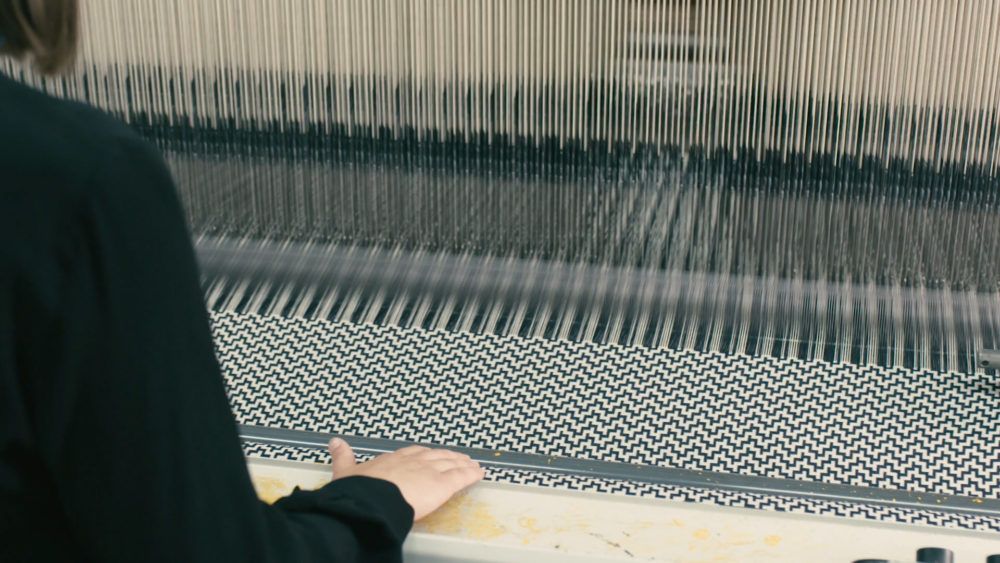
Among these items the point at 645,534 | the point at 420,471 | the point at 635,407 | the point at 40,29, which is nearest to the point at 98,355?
the point at 40,29

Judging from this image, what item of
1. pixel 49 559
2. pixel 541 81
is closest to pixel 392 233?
pixel 541 81

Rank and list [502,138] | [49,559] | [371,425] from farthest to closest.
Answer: [502,138] < [371,425] < [49,559]

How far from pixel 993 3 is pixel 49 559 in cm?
148

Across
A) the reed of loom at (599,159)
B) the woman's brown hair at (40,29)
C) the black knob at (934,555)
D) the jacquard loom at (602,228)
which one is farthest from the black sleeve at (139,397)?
the reed of loom at (599,159)

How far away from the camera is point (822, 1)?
1629mm

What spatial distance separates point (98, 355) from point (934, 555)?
3.04 feet

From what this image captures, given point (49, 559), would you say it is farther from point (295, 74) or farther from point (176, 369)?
point (295, 74)

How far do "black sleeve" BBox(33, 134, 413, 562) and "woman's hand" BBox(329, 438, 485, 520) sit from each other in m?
0.44

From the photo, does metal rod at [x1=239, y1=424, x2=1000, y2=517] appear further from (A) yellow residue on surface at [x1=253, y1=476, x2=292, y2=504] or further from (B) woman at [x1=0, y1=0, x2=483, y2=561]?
(B) woman at [x1=0, y1=0, x2=483, y2=561]

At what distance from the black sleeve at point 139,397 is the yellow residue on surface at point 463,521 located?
471mm

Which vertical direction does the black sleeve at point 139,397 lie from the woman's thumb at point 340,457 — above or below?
above

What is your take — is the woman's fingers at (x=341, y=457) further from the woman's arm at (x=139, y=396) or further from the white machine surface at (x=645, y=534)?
the woman's arm at (x=139, y=396)

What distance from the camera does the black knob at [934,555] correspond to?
46.4 inches

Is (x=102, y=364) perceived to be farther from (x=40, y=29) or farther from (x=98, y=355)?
(x=40, y=29)
